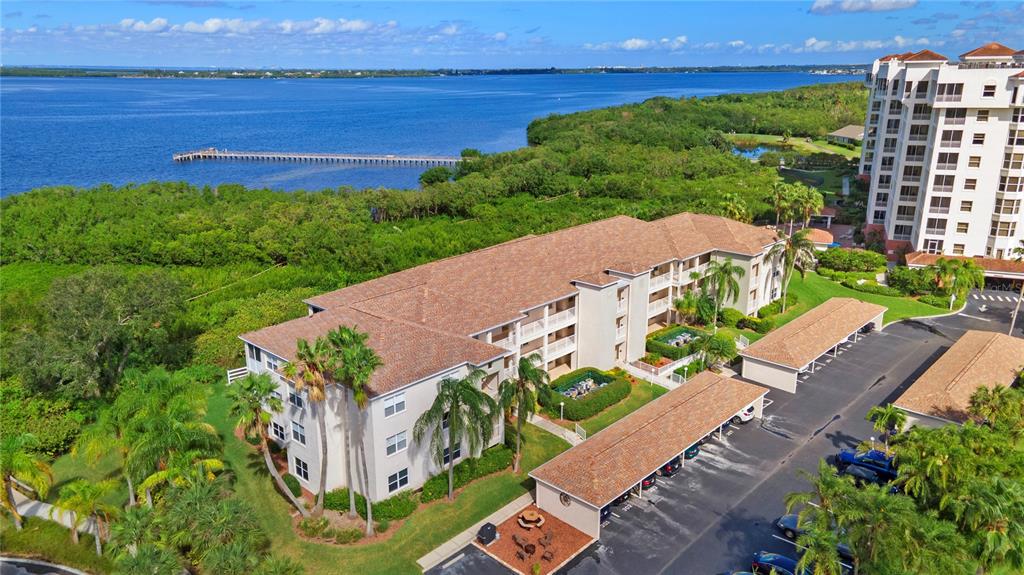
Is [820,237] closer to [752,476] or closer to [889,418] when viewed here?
[889,418]

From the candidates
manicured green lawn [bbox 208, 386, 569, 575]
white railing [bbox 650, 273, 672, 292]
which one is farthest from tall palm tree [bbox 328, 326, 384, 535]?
white railing [bbox 650, 273, 672, 292]

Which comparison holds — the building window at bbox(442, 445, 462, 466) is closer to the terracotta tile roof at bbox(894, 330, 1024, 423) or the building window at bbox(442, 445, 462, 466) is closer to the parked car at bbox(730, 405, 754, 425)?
the parked car at bbox(730, 405, 754, 425)

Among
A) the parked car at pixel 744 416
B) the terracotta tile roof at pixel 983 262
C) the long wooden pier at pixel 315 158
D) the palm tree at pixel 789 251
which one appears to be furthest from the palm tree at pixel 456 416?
the long wooden pier at pixel 315 158

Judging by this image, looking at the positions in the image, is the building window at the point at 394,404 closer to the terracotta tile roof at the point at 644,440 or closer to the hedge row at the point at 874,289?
the terracotta tile roof at the point at 644,440

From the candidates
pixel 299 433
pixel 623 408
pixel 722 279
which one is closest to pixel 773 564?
pixel 623 408

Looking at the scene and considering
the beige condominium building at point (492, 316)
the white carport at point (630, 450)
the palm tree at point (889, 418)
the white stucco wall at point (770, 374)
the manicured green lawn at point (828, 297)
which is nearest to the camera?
the white carport at point (630, 450)

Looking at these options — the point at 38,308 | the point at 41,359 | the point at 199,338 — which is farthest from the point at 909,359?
the point at 38,308

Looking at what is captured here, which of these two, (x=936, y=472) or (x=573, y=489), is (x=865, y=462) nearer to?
(x=936, y=472)
